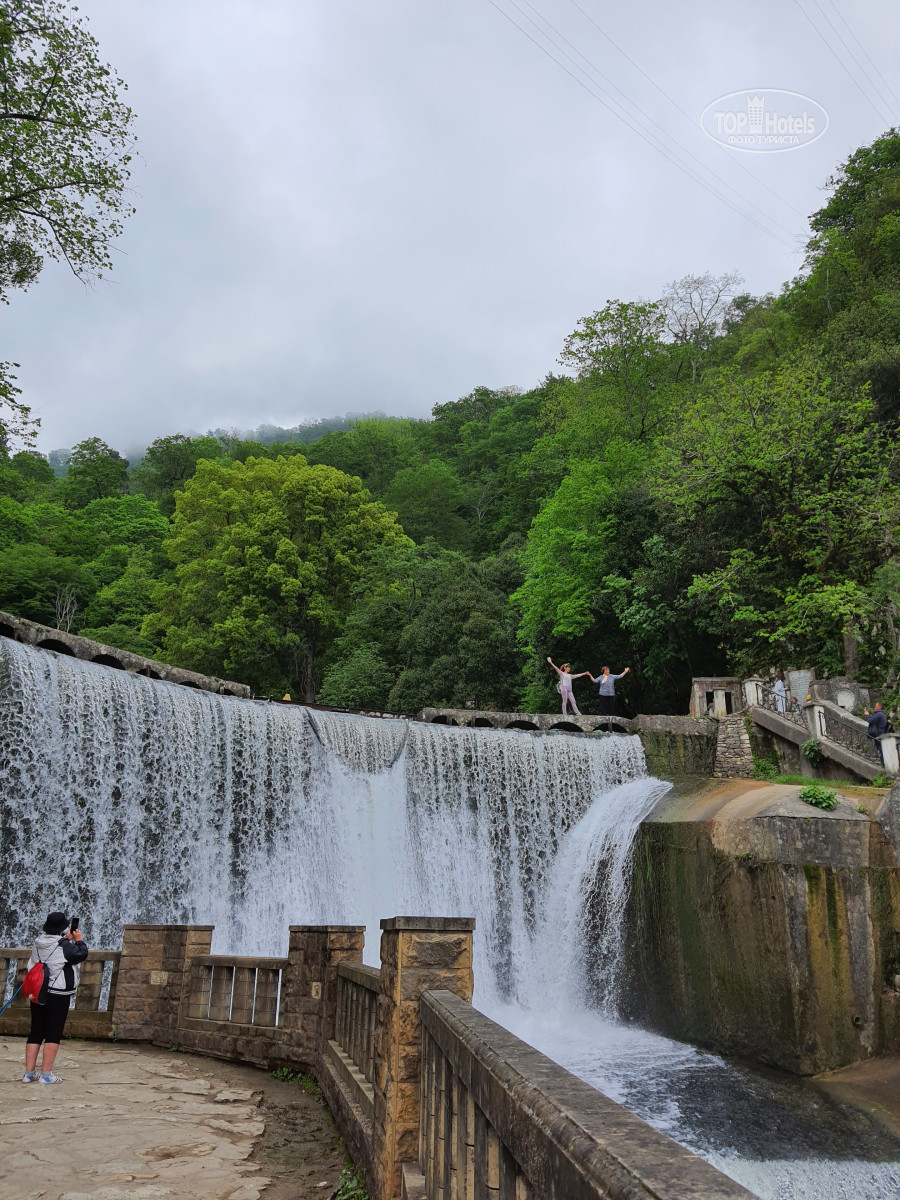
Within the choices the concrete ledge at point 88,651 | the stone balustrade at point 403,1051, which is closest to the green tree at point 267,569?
the concrete ledge at point 88,651

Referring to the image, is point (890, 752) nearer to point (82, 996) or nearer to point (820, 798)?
point (820, 798)

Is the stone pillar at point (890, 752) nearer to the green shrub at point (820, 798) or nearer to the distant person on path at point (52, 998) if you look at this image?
the green shrub at point (820, 798)

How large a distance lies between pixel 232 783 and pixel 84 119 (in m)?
11.4

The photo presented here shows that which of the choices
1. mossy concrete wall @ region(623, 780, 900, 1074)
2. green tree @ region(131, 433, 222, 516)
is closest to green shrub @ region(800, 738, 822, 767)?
mossy concrete wall @ region(623, 780, 900, 1074)

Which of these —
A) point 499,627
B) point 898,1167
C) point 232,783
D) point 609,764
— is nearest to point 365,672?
point 499,627

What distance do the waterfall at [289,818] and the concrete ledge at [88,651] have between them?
135 cm

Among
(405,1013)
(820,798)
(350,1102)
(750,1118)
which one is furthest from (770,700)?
(405,1013)

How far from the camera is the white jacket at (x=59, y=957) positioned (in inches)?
249

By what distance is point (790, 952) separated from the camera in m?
11.7

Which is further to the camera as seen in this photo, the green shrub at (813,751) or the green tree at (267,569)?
the green tree at (267,569)

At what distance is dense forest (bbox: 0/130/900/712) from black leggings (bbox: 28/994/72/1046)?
14.7 metres

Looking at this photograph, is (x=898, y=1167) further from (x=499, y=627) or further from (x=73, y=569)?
(x=73, y=569)

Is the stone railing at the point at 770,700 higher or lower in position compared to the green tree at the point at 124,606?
lower

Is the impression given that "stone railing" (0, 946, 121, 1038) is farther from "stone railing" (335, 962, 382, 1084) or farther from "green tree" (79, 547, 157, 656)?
"green tree" (79, 547, 157, 656)
